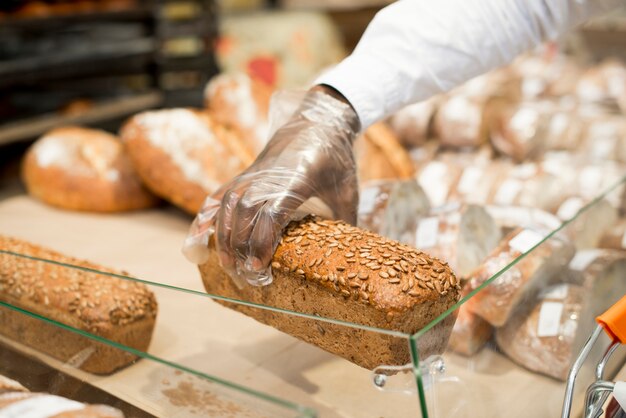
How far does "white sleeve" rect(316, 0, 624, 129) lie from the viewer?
137 centimetres

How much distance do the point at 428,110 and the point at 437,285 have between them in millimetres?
1523

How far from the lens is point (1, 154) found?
3184 mm

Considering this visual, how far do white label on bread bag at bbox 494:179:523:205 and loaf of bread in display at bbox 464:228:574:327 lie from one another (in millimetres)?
536

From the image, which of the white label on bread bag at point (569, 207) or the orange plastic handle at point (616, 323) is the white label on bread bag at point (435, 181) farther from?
the orange plastic handle at point (616, 323)

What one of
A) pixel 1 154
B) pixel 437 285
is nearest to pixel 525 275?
pixel 437 285

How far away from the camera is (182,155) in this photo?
2080 millimetres

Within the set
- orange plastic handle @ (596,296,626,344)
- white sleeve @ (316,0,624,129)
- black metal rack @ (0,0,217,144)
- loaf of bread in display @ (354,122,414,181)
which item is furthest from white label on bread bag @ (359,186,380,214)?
black metal rack @ (0,0,217,144)

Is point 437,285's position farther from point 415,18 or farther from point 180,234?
point 180,234

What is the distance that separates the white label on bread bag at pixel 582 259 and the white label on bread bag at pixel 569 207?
337 mm

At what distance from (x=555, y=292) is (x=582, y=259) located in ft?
0.45

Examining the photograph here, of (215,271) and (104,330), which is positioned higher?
(215,271)

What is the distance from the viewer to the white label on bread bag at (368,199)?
153 cm

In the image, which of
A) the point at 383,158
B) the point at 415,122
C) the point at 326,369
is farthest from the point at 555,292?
the point at 415,122

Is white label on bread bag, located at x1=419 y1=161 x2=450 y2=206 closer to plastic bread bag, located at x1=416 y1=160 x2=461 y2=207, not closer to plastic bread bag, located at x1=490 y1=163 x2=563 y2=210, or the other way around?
plastic bread bag, located at x1=416 y1=160 x2=461 y2=207
